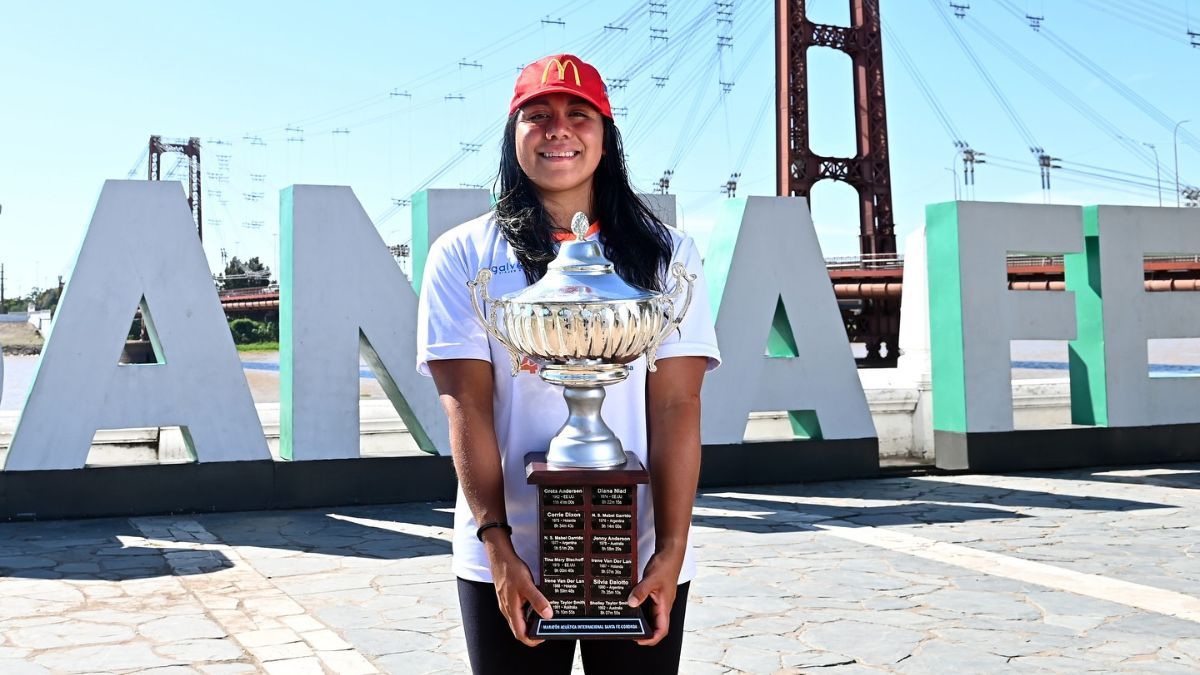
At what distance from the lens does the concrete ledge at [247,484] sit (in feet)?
20.5

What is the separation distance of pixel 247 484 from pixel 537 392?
5.35 metres

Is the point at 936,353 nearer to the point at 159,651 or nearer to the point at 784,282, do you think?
the point at 784,282

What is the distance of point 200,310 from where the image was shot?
21.9 feet

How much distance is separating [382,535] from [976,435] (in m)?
4.49

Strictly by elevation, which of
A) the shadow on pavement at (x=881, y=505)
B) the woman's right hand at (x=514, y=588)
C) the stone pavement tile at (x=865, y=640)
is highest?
the woman's right hand at (x=514, y=588)

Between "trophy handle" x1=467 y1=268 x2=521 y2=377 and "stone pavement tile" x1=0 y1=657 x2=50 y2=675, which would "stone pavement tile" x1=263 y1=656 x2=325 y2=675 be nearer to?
"stone pavement tile" x1=0 y1=657 x2=50 y2=675

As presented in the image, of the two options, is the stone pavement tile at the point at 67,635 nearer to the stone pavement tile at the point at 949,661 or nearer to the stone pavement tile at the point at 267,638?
the stone pavement tile at the point at 267,638

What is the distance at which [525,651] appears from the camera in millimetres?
1756

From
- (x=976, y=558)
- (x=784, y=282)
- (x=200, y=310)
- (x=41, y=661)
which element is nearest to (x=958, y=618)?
(x=976, y=558)

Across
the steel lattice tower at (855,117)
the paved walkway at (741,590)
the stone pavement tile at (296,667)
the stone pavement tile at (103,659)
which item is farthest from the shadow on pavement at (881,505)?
the steel lattice tower at (855,117)

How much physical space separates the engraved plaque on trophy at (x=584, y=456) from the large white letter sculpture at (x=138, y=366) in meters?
Answer: 5.41

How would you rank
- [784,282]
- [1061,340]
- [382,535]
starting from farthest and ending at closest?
[1061,340]
[784,282]
[382,535]

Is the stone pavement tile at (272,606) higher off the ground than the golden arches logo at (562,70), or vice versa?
the golden arches logo at (562,70)

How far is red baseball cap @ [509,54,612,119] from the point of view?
1754mm
